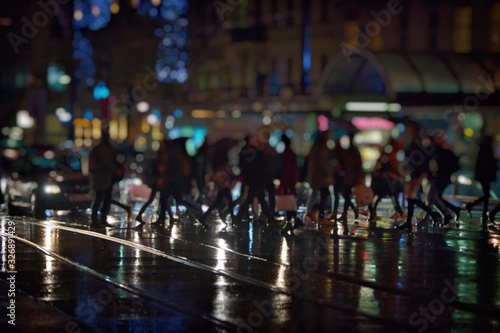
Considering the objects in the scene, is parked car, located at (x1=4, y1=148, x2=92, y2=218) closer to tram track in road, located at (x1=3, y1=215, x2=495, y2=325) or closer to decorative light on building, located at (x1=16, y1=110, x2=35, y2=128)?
tram track in road, located at (x1=3, y1=215, x2=495, y2=325)

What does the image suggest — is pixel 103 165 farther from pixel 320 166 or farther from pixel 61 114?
pixel 61 114

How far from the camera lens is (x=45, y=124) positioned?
69.1 metres

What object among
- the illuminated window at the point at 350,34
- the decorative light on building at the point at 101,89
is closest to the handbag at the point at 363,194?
the illuminated window at the point at 350,34

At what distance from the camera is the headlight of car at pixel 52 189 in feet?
63.3

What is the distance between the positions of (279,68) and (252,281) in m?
39.8

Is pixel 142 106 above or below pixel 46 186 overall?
above

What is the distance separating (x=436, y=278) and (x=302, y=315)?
110 inches

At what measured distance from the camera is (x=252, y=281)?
9.38 metres

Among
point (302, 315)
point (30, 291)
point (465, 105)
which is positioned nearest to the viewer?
point (302, 315)

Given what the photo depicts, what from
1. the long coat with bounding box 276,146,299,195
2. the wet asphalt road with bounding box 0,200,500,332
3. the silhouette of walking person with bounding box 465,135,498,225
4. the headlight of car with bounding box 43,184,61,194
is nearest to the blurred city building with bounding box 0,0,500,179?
the headlight of car with bounding box 43,184,61,194

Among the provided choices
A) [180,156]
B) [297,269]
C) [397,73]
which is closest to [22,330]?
[297,269]

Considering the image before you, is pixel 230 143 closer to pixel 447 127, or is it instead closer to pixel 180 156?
pixel 180 156

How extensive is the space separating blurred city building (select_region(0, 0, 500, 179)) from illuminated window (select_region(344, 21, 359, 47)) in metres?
0.06

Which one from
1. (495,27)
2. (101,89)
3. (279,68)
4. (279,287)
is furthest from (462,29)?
(279,287)
